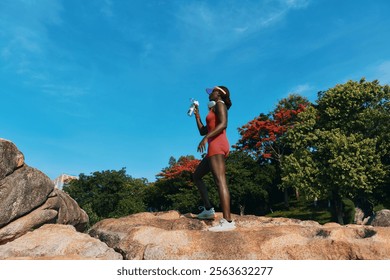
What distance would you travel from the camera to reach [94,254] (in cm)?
655

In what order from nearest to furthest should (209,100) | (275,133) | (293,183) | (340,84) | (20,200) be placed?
(209,100)
(20,200)
(293,183)
(340,84)
(275,133)

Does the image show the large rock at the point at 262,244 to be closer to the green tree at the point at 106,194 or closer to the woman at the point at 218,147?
the woman at the point at 218,147

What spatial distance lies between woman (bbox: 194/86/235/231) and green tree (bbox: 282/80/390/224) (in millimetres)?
19060

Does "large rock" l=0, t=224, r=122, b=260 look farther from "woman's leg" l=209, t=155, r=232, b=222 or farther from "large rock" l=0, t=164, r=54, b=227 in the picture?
"large rock" l=0, t=164, r=54, b=227

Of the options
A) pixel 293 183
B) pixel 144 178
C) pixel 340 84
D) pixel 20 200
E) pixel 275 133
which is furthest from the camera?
pixel 144 178

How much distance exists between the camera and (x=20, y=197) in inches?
400

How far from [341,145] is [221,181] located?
66.8 ft

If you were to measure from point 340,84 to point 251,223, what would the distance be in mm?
23156

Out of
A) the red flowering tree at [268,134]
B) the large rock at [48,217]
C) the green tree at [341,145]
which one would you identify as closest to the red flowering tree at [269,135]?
the red flowering tree at [268,134]

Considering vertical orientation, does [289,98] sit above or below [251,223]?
above

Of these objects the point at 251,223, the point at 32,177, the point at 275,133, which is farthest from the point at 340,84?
the point at 32,177

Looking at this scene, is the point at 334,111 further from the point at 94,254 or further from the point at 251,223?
the point at 94,254

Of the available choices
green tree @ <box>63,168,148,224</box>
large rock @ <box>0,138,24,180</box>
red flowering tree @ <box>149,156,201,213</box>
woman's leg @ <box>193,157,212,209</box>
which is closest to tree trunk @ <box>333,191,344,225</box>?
→ red flowering tree @ <box>149,156,201,213</box>

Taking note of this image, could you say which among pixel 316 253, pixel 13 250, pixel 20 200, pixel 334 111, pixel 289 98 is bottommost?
pixel 316 253
